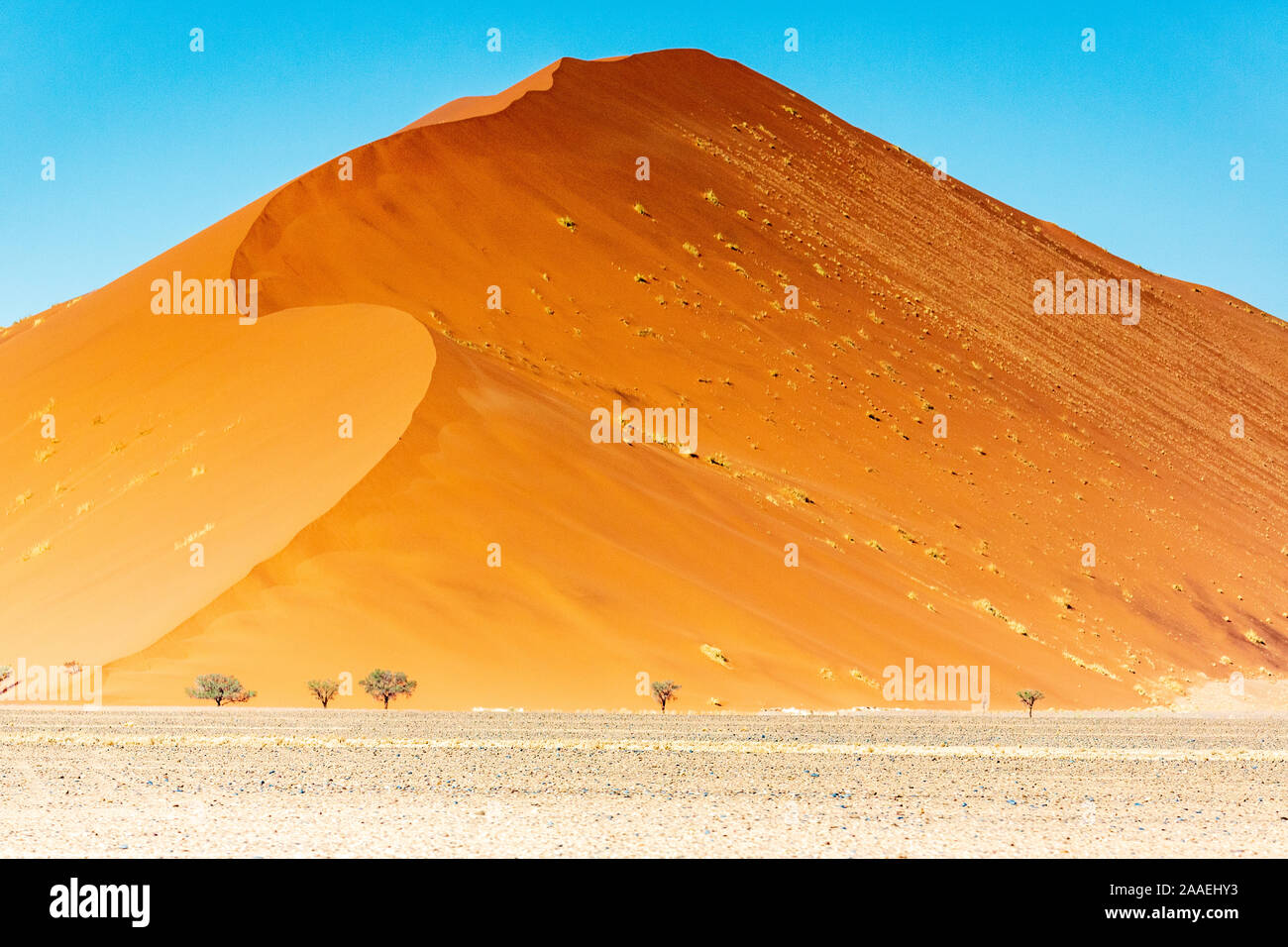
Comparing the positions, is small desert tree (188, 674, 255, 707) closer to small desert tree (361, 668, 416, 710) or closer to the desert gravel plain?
the desert gravel plain

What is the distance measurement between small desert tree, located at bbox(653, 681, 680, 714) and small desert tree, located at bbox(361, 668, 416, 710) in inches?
145

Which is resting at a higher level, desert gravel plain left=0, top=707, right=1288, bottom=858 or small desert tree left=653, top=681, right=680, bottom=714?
small desert tree left=653, top=681, right=680, bottom=714

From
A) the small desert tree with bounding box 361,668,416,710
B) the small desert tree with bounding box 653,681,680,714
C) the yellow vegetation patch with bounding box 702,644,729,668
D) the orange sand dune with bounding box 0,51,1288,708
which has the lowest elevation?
the small desert tree with bounding box 653,681,680,714

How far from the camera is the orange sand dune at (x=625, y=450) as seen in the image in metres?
23.0

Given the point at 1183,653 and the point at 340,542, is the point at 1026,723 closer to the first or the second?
the point at 340,542

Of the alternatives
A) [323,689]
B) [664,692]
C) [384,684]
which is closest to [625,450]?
[664,692]

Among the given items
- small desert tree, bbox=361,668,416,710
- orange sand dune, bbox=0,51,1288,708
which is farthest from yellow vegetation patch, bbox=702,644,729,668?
small desert tree, bbox=361,668,416,710

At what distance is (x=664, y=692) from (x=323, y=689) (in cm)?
489

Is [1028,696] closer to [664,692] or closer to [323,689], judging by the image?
[664,692]

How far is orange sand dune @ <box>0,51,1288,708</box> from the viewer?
75.4ft

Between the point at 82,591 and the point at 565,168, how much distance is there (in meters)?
26.3

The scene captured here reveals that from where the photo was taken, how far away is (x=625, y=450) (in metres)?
29.7

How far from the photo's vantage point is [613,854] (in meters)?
8.19
